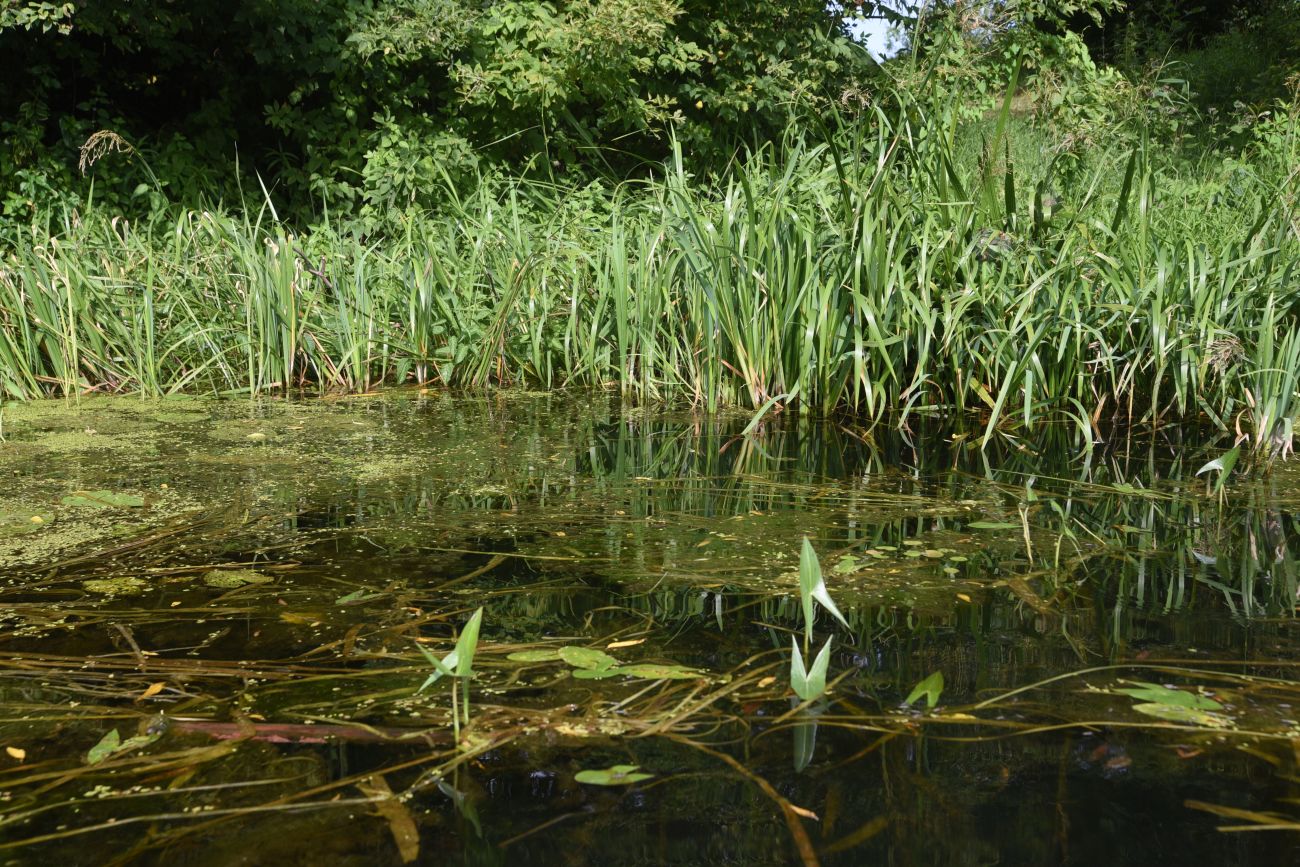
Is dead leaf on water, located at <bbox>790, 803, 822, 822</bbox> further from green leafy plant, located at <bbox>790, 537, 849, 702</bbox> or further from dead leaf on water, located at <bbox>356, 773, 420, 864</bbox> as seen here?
dead leaf on water, located at <bbox>356, 773, 420, 864</bbox>

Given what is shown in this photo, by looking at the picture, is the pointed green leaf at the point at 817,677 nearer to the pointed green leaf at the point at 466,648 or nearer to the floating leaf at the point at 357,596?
the pointed green leaf at the point at 466,648

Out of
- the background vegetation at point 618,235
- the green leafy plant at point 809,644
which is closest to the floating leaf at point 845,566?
the green leafy plant at point 809,644

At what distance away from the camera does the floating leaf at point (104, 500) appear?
240 cm

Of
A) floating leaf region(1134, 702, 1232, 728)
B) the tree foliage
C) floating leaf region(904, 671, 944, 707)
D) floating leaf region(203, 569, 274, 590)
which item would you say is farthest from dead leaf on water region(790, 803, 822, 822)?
the tree foliage

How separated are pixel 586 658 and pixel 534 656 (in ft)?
0.25

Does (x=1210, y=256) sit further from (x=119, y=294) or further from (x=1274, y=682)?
(x=119, y=294)

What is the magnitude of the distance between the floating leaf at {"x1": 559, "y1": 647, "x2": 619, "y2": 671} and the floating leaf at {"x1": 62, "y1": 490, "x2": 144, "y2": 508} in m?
1.35

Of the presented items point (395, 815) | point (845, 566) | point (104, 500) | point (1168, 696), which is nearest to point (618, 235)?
point (104, 500)

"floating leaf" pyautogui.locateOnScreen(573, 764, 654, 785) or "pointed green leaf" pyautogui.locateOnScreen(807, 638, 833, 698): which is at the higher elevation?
"pointed green leaf" pyautogui.locateOnScreen(807, 638, 833, 698)

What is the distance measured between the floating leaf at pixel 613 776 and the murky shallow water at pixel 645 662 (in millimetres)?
11

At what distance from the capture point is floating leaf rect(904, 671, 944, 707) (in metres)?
1.36

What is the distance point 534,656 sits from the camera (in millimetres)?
1530

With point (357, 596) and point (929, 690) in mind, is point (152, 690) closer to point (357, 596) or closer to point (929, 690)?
point (357, 596)

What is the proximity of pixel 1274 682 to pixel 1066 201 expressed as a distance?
239 centimetres
